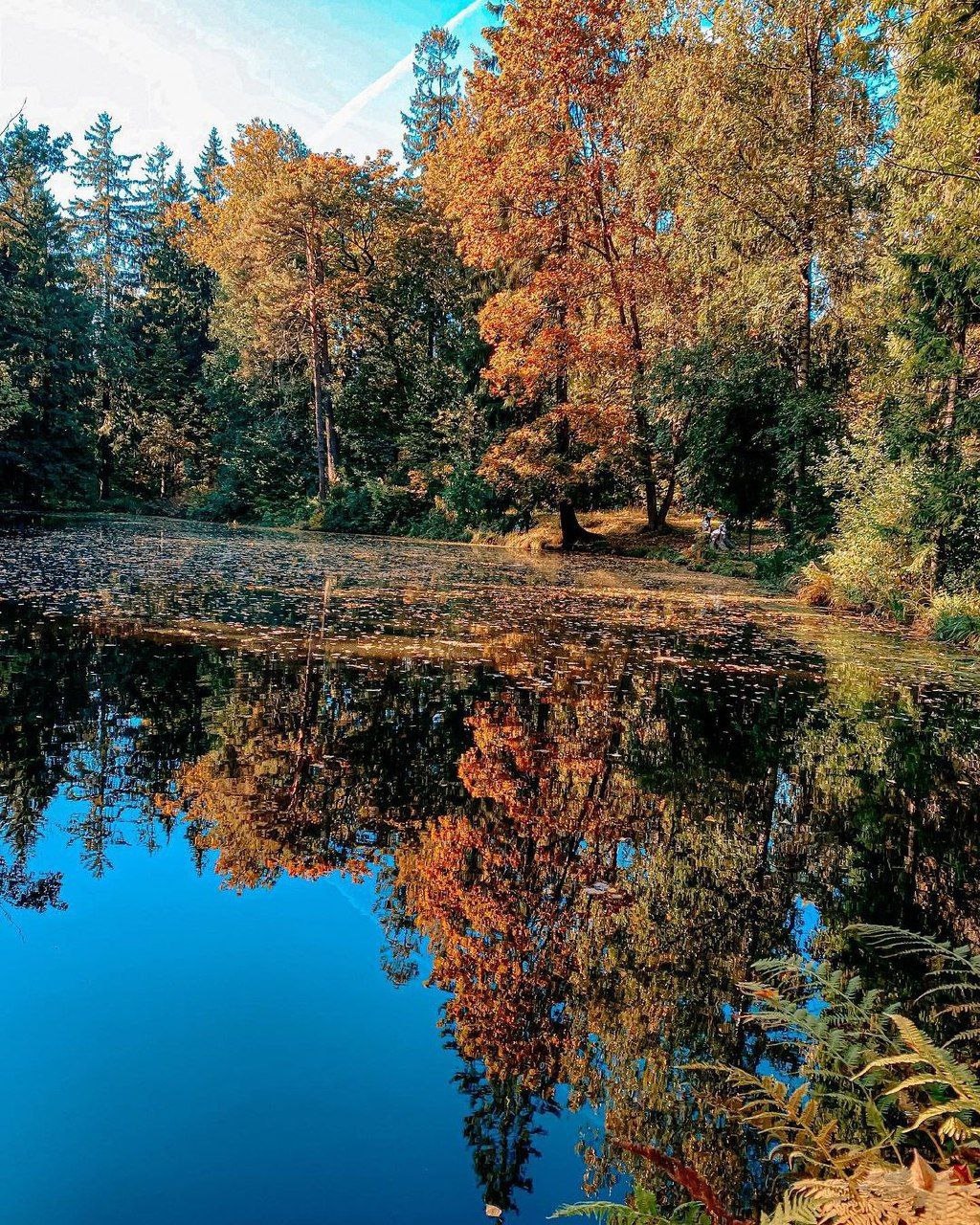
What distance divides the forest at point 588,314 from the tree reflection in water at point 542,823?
789 centimetres

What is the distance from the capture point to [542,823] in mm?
4492

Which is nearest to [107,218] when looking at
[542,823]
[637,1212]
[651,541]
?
[651,541]

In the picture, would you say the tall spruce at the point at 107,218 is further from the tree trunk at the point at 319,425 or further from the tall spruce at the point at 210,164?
the tree trunk at the point at 319,425

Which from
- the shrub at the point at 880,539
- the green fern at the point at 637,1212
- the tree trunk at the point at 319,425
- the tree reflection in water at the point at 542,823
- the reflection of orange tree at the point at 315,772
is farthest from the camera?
the tree trunk at the point at 319,425

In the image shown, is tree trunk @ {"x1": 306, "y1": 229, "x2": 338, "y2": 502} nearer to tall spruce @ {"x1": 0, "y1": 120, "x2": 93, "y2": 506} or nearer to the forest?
the forest

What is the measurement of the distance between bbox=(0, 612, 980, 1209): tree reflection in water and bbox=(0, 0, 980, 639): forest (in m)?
7.89

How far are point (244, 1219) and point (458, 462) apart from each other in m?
30.2

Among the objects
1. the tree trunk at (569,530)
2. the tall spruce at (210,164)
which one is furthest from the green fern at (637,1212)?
the tall spruce at (210,164)

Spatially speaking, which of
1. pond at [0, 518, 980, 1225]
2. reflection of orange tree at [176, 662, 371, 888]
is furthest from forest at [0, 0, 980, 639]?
reflection of orange tree at [176, 662, 371, 888]

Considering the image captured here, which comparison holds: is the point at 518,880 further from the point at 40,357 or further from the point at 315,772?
the point at 40,357

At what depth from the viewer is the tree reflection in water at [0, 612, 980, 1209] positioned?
109 inches

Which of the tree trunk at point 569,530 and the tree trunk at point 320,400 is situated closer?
the tree trunk at point 569,530

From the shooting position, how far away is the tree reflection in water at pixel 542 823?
2768 millimetres

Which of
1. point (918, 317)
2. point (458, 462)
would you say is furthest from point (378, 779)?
point (458, 462)
